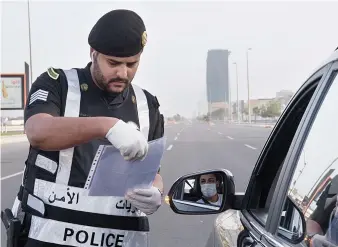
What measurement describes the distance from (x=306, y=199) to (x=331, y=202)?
0.35 ft

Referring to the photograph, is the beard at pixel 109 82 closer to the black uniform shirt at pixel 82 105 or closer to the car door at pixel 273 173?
the black uniform shirt at pixel 82 105

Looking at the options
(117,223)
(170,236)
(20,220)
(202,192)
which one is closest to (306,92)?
(202,192)

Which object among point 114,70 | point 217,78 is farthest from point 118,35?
point 217,78

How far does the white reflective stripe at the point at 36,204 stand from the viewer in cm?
179

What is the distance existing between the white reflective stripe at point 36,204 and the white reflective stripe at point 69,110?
0.35 ft

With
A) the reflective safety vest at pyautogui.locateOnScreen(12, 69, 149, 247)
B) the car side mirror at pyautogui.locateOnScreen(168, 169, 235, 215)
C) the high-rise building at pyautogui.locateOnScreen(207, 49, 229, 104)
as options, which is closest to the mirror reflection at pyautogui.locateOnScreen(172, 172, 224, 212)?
the car side mirror at pyautogui.locateOnScreen(168, 169, 235, 215)

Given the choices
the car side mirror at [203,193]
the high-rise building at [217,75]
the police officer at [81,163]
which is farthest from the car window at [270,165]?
the high-rise building at [217,75]

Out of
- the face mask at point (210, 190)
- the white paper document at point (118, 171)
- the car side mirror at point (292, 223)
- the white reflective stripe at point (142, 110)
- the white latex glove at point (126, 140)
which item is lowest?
the car side mirror at point (292, 223)

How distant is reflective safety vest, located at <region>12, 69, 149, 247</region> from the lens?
1802 mm

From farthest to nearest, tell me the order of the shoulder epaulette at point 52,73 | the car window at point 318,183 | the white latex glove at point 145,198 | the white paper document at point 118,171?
the shoulder epaulette at point 52,73 → the white latex glove at point 145,198 → the white paper document at point 118,171 → the car window at point 318,183

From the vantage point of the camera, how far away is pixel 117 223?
191 centimetres

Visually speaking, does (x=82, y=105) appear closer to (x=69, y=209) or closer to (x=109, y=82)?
(x=109, y=82)

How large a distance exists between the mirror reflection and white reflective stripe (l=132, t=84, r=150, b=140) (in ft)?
0.94

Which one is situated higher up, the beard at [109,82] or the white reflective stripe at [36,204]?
the beard at [109,82]
